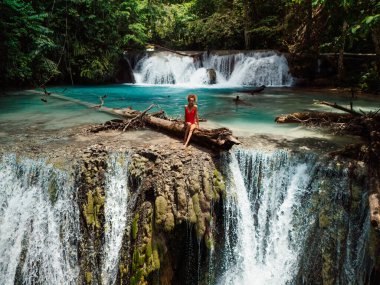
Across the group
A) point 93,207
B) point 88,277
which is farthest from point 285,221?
point 88,277

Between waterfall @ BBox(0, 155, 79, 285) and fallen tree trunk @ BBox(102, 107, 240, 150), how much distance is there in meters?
2.20

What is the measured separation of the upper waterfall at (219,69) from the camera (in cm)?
1789

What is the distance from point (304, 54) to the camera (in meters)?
17.0

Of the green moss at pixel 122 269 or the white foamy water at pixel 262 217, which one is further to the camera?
the white foamy water at pixel 262 217

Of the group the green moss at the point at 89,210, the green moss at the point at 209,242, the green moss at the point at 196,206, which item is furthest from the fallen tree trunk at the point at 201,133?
the green moss at the point at 89,210

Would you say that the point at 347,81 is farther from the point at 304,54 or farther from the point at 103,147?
the point at 103,147

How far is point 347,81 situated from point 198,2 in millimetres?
14011

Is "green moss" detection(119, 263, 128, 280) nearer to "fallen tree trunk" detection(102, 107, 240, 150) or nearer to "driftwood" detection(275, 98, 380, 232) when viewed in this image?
"fallen tree trunk" detection(102, 107, 240, 150)

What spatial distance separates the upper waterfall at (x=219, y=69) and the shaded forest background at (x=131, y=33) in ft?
4.39

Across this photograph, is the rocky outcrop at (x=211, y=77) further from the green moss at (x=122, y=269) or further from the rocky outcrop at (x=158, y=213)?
the green moss at (x=122, y=269)

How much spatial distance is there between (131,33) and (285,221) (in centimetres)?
1861

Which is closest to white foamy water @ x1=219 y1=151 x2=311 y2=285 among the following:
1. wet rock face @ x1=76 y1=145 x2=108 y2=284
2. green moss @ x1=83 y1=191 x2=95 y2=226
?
wet rock face @ x1=76 y1=145 x2=108 y2=284

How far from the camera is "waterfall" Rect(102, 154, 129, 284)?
5648mm

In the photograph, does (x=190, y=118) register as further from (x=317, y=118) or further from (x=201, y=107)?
(x=201, y=107)
